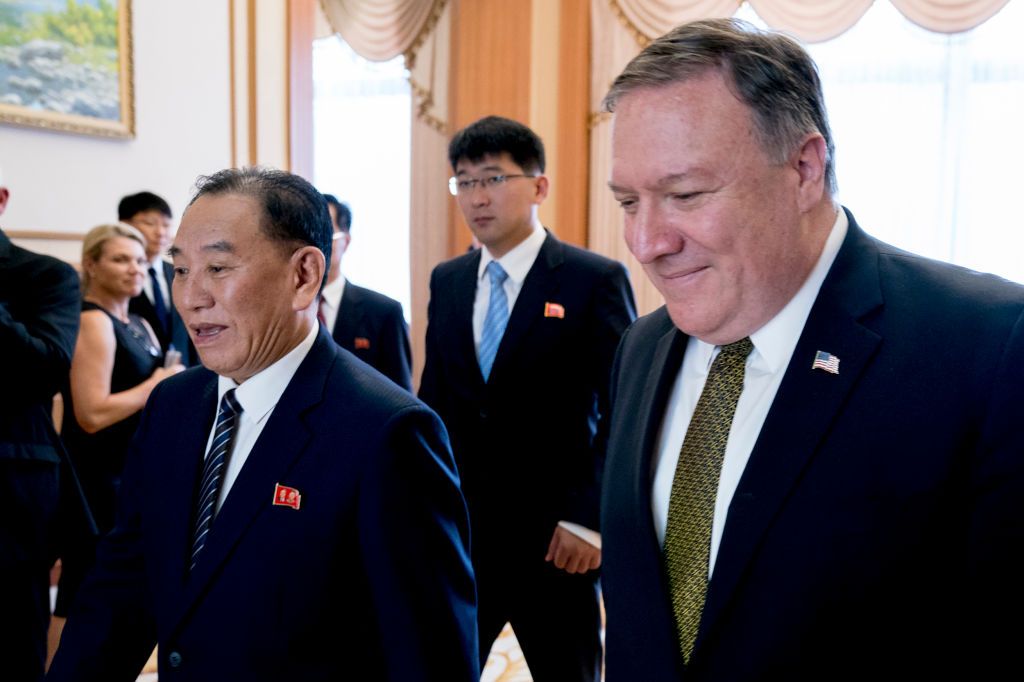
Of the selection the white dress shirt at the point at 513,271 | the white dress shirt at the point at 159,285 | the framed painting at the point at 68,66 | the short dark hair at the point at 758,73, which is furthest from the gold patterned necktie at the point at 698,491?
the framed painting at the point at 68,66

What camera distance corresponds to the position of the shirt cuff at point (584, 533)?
2785 millimetres

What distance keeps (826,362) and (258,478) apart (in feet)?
3.16

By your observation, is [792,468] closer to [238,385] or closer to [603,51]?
[238,385]

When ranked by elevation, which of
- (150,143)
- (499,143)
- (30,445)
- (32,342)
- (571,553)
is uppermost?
(150,143)

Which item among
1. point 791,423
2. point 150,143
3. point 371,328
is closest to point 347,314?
point 371,328

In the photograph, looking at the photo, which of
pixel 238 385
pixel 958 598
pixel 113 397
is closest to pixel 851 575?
pixel 958 598

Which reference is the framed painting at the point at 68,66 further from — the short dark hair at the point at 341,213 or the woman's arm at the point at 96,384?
the woman's arm at the point at 96,384

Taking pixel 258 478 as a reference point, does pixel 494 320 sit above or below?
Answer: above

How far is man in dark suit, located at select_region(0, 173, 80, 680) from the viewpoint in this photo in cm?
260

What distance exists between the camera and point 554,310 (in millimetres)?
2939

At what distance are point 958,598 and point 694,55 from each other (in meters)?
0.73

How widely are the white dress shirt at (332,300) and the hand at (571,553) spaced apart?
4.98 feet

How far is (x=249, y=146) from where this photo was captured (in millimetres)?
5418

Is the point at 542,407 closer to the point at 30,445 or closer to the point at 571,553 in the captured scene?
the point at 571,553
